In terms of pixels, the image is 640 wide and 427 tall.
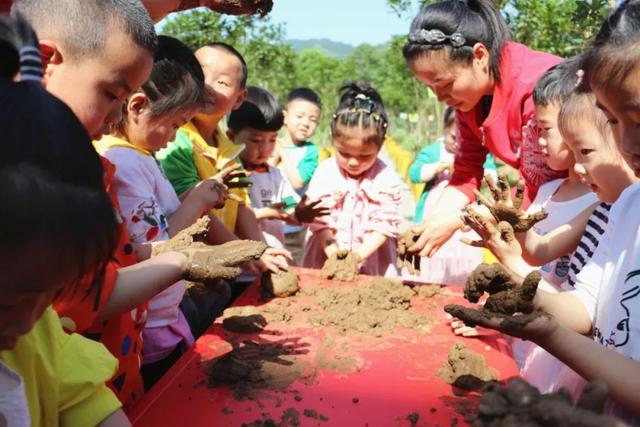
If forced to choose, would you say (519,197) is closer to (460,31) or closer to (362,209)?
(460,31)

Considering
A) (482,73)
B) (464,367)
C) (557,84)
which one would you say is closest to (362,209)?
(482,73)

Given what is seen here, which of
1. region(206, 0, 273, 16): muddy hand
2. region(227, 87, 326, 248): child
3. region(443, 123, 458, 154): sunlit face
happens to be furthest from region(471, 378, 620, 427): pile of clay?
region(443, 123, 458, 154): sunlit face

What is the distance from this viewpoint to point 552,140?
5.97 feet

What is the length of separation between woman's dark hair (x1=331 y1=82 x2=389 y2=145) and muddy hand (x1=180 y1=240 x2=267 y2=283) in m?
1.62

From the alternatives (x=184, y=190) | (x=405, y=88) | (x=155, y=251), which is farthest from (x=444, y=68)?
(x=405, y=88)

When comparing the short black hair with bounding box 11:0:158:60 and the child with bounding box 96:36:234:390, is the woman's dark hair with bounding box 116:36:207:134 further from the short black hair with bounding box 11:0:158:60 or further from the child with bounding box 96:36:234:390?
the short black hair with bounding box 11:0:158:60

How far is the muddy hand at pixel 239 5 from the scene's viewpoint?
1.93m

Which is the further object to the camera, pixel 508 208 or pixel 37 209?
pixel 508 208

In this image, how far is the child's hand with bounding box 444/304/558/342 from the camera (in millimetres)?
1063

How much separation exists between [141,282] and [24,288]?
512 mm

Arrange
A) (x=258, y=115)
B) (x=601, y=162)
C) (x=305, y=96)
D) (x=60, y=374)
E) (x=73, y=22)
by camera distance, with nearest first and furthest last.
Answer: (x=60, y=374) < (x=73, y=22) < (x=601, y=162) < (x=258, y=115) < (x=305, y=96)

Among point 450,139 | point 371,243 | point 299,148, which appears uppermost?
point 450,139

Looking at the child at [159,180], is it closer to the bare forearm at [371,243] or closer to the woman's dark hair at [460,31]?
the woman's dark hair at [460,31]

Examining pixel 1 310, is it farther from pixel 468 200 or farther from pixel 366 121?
pixel 366 121
